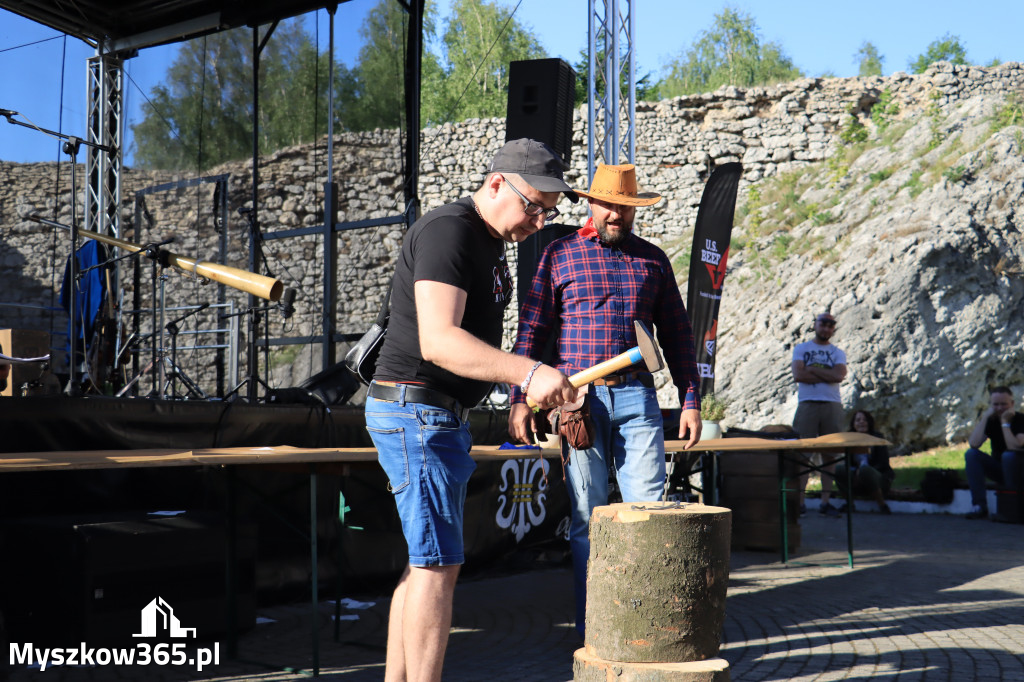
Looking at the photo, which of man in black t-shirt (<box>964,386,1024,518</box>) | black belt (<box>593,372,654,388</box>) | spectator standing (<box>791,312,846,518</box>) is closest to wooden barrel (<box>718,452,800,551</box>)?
spectator standing (<box>791,312,846,518</box>)

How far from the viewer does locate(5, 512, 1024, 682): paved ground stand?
335 centimetres

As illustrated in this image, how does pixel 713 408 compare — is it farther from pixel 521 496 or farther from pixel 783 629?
pixel 783 629

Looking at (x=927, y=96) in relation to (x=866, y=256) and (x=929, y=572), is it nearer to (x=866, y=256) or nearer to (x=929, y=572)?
(x=866, y=256)

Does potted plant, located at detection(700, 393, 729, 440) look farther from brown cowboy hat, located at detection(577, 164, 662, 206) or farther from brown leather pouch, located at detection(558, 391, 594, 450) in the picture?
brown leather pouch, located at detection(558, 391, 594, 450)

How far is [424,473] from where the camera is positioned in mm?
2236

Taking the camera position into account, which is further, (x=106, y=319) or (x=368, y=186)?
(x=368, y=186)

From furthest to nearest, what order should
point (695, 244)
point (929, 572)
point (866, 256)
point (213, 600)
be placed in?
point (866, 256) → point (695, 244) → point (929, 572) → point (213, 600)

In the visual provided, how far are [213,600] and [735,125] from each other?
713 inches

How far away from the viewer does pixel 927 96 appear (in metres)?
18.2

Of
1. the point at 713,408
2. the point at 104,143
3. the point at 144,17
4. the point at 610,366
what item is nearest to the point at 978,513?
the point at 713,408

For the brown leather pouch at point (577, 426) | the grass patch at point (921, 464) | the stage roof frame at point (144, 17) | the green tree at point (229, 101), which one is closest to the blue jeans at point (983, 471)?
the grass patch at point (921, 464)

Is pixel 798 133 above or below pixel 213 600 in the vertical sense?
above

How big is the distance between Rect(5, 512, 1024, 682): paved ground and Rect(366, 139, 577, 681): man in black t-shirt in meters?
1.19

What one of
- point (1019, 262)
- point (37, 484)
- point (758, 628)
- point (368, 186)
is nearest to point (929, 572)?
point (758, 628)
